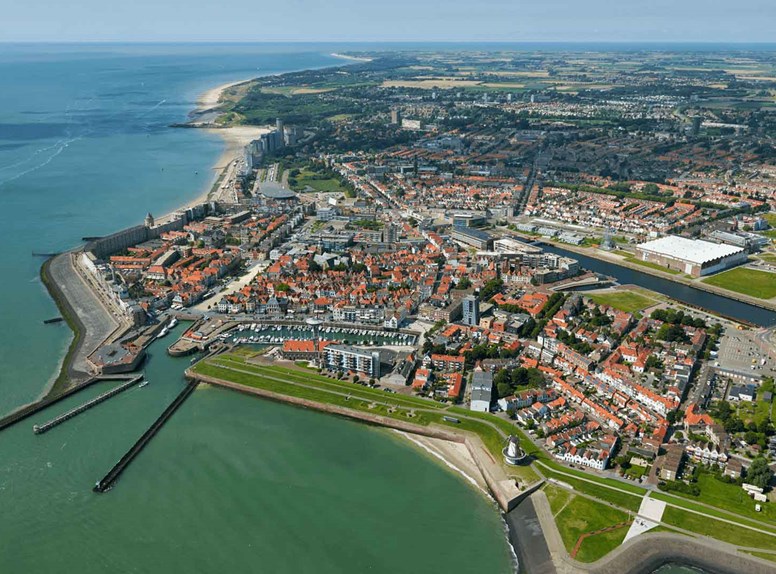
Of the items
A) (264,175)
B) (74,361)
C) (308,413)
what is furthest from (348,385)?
(264,175)

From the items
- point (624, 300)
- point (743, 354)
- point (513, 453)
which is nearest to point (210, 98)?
point (624, 300)

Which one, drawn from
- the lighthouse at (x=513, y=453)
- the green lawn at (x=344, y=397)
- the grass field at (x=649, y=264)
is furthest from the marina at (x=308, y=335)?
the grass field at (x=649, y=264)

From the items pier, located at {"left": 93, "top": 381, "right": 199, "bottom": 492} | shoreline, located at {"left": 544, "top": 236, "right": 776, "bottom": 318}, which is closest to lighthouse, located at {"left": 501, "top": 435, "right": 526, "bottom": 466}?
pier, located at {"left": 93, "top": 381, "right": 199, "bottom": 492}

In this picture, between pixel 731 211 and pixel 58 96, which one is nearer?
pixel 731 211

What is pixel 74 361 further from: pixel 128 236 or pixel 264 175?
pixel 264 175

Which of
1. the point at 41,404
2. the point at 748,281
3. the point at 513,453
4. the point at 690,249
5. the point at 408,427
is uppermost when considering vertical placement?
the point at 513,453

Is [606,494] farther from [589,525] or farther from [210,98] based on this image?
[210,98]
